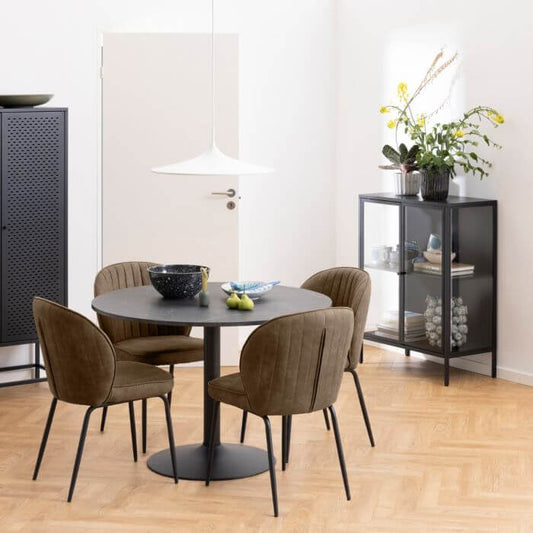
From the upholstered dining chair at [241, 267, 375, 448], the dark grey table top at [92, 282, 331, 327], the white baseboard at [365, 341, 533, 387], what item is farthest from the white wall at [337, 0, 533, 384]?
the dark grey table top at [92, 282, 331, 327]

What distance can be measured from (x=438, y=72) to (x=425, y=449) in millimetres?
2655

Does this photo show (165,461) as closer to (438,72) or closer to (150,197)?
(150,197)

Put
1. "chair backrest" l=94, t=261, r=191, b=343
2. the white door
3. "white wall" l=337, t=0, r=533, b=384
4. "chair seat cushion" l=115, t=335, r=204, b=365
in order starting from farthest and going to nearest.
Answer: the white door
"white wall" l=337, t=0, r=533, b=384
"chair backrest" l=94, t=261, r=191, b=343
"chair seat cushion" l=115, t=335, r=204, b=365

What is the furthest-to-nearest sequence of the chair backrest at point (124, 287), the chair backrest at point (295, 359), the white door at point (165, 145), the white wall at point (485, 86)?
1. the white door at point (165, 145)
2. the white wall at point (485, 86)
3. the chair backrest at point (124, 287)
4. the chair backrest at point (295, 359)

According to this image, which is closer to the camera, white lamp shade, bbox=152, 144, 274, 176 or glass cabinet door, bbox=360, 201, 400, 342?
white lamp shade, bbox=152, 144, 274, 176

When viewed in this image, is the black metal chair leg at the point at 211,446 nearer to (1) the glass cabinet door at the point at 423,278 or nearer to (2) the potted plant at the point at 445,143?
(1) the glass cabinet door at the point at 423,278

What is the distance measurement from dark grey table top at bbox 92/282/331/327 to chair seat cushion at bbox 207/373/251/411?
0.27 metres

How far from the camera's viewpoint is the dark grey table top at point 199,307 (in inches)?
174

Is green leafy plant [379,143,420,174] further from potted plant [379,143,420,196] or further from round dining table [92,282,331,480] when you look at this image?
round dining table [92,282,331,480]

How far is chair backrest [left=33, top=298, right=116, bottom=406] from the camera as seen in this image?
4.32 m

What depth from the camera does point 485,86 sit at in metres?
6.47

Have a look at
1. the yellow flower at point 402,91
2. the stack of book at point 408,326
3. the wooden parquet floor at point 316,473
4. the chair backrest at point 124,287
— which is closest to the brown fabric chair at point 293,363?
the wooden parquet floor at point 316,473

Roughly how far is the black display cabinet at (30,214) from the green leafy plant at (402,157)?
6.47 ft

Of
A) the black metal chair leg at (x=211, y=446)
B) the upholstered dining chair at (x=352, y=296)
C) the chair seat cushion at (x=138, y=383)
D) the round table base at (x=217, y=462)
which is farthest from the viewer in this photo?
the upholstered dining chair at (x=352, y=296)
